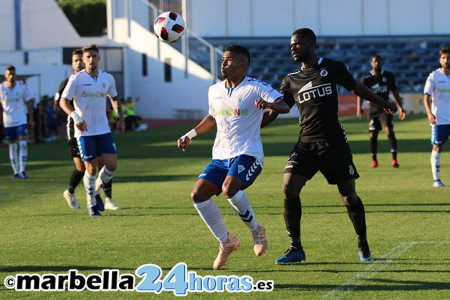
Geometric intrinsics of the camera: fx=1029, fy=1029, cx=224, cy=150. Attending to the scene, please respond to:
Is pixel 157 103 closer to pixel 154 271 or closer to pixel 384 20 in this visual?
pixel 384 20

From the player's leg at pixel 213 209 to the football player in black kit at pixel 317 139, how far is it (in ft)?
1.85

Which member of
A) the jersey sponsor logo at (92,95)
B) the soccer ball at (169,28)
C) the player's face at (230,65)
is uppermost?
the soccer ball at (169,28)

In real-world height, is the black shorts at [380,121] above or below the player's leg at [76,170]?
above

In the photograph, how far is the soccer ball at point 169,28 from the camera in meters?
12.6

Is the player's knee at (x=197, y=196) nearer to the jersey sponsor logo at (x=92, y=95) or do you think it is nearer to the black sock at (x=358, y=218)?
the black sock at (x=358, y=218)

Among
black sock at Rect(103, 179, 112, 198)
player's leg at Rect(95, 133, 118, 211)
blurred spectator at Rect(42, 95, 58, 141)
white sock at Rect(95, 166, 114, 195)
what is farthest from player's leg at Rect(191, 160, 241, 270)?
blurred spectator at Rect(42, 95, 58, 141)

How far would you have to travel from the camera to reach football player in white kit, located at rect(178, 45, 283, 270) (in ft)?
31.8

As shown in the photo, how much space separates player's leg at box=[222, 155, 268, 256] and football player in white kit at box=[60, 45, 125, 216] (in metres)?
4.57

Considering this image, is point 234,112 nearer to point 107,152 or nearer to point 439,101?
point 107,152

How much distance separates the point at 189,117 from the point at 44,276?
49.9m

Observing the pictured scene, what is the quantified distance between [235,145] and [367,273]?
1799 mm

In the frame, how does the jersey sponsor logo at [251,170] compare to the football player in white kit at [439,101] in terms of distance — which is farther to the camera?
the football player in white kit at [439,101]

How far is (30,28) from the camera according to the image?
6050cm

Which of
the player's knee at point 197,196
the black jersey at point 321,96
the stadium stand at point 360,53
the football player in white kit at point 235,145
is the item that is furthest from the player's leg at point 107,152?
the stadium stand at point 360,53
